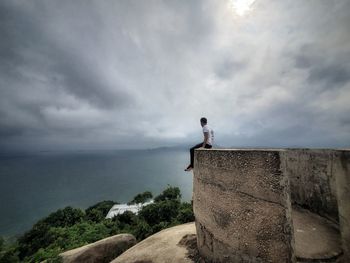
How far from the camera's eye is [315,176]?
7.84 meters

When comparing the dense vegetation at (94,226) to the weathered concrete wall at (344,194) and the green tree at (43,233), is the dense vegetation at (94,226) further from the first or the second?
the weathered concrete wall at (344,194)

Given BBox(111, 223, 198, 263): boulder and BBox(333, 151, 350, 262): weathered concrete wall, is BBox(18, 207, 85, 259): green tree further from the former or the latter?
BBox(333, 151, 350, 262): weathered concrete wall

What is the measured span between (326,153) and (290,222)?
423 cm

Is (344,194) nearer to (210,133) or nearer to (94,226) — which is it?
(210,133)

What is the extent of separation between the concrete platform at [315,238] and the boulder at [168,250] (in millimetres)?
3290

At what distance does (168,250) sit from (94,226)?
63.0 ft

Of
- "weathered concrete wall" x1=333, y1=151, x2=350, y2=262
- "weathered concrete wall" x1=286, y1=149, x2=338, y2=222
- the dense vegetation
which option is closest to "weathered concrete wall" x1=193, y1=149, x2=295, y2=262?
"weathered concrete wall" x1=333, y1=151, x2=350, y2=262

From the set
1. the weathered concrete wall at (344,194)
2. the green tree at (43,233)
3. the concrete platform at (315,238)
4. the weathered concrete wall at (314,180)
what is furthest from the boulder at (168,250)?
the green tree at (43,233)

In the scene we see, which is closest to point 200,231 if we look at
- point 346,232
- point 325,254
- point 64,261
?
point 325,254

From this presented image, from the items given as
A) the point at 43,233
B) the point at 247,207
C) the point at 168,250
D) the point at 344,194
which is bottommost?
the point at 43,233

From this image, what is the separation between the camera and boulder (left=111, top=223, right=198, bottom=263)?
6918mm

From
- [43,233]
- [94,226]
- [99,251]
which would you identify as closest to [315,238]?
[99,251]

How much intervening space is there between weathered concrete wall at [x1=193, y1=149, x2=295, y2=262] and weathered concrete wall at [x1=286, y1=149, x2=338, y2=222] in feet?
11.6

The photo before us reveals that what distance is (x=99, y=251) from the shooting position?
32.7 feet
